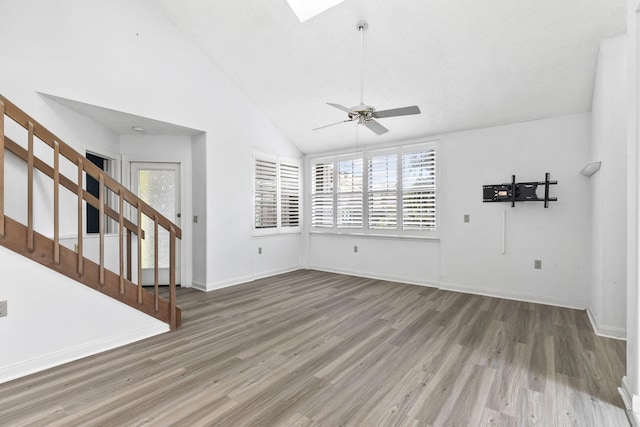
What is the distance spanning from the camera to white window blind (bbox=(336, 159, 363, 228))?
6.09 meters

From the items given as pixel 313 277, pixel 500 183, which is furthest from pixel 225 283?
pixel 500 183

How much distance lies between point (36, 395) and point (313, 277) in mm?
4219

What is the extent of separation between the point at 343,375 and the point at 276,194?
4226 millimetres

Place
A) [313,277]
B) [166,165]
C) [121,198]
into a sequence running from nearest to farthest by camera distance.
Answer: [121,198], [166,165], [313,277]

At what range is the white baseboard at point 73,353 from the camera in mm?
2254

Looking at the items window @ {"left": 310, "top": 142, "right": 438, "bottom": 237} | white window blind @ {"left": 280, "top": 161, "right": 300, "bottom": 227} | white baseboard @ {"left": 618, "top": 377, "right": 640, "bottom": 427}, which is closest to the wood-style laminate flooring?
white baseboard @ {"left": 618, "top": 377, "right": 640, "bottom": 427}

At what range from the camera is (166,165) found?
5039 millimetres

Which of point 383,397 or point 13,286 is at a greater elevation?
point 13,286

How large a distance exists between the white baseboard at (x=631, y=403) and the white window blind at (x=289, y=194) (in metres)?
5.15

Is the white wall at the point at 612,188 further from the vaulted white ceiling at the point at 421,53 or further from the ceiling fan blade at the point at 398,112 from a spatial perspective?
the ceiling fan blade at the point at 398,112

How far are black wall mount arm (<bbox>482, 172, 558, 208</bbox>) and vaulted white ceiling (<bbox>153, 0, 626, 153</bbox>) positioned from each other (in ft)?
3.11

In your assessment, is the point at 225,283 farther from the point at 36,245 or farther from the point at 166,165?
the point at 36,245

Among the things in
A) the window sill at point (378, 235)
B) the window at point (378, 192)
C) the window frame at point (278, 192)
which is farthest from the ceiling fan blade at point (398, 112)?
the window frame at point (278, 192)

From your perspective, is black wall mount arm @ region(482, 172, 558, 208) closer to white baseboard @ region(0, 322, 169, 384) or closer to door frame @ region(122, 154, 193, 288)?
white baseboard @ region(0, 322, 169, 384)
